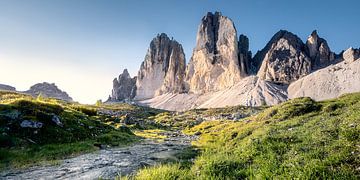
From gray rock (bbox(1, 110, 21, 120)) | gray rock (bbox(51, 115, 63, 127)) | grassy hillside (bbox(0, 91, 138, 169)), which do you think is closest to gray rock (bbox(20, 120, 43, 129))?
grassy hillside (bbox(0, 91, 138, 169))

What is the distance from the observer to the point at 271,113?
4566 cm

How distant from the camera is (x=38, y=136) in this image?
2736 cm

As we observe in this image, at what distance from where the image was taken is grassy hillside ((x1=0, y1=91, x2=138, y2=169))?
74.9ft

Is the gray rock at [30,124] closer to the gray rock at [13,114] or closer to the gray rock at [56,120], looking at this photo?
the gray rock at [13,114]

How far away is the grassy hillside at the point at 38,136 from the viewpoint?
2283cm

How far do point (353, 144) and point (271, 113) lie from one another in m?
33.6

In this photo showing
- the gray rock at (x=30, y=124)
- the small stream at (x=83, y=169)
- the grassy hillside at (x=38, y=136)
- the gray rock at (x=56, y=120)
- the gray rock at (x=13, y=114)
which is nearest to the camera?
the small stream at (x=83, y=169)

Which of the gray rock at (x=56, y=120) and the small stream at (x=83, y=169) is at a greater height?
the gray rock at (x=56, y=120)

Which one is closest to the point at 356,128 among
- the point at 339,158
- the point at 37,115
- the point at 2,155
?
the point at 339,158

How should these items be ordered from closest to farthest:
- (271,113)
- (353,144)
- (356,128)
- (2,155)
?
(353,144) < (356,128) < (2,155) < (271,113)

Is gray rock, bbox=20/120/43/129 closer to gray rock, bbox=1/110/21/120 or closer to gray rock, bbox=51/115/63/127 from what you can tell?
gray rock, bbox=1/110/21/120

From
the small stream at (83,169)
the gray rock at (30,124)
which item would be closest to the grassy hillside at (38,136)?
the gray rock at (30,124)

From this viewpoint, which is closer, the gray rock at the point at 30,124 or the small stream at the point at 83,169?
the small stream at the point at 83,169

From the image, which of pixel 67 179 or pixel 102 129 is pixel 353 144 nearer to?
pixel 67 179
